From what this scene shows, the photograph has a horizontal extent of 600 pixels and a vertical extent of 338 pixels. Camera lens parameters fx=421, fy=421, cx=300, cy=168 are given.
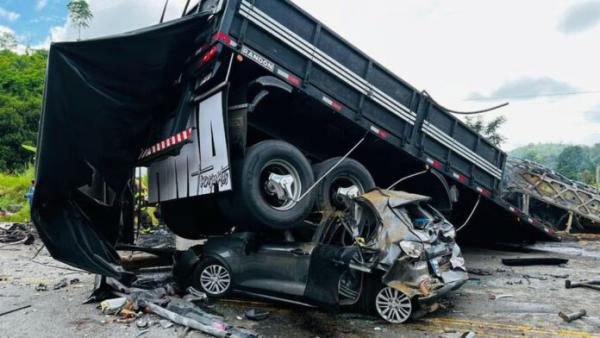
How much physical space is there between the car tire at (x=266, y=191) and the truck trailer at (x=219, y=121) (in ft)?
0.05

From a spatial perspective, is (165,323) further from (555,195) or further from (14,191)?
(14,191)

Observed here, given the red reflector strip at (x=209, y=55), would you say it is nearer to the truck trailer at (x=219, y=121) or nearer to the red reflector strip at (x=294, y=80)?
the truck trailer at (x=219, y=121)

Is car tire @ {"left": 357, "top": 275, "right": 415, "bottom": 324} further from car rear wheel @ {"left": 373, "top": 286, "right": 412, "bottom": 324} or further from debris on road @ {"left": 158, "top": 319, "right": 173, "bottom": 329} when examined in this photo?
debris on road @ {"left": 158, "top": 319, "right": 173, "bottom": 329}

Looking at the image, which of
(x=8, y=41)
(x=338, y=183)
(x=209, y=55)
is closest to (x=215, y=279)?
(x=338, y=183)

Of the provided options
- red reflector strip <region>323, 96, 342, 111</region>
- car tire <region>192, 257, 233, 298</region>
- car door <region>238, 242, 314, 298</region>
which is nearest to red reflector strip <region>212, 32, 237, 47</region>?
red reflector strip <region>323, 96, 342, 111</region>

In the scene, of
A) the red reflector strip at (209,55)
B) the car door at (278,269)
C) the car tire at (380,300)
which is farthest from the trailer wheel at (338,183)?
the red reflector strip at (209,55)

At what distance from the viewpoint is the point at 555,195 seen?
1209 cm

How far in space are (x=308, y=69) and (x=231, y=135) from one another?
1.25 meters

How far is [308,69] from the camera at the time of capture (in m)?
5.21

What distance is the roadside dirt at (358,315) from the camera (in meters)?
4.05

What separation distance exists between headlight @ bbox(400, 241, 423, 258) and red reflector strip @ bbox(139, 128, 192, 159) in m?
2.77

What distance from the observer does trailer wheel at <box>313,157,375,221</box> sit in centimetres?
571

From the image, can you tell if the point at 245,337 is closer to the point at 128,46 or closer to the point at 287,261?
the point at 287,261

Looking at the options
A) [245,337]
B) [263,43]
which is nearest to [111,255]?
[245,337]
